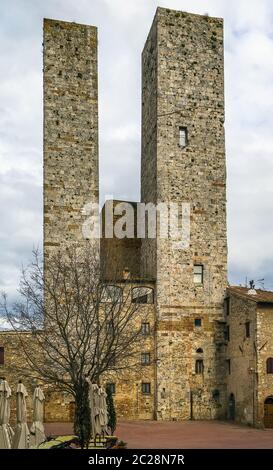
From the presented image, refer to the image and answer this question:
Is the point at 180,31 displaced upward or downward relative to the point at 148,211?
upward

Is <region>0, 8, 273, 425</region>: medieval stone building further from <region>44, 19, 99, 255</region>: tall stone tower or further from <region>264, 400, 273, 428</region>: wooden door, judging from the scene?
<region>264, 400, 273, 428</region>: wooden door

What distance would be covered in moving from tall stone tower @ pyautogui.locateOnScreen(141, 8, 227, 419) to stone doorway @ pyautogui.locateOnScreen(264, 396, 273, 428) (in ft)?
15.6

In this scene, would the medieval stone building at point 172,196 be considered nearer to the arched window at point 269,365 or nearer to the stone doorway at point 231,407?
the stone doorway at point 231,407

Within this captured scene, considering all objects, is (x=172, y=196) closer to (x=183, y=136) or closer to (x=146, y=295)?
(x=183, y=136)

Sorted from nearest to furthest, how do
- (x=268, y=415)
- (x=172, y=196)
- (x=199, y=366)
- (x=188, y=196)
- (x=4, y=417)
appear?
(x=4, y=417), (x=268, y=415), (x=199, y=366), (x=172, y=196), (x=188, y=196)

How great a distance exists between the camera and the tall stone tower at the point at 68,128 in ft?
129

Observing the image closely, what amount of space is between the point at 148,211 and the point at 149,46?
11.2 m

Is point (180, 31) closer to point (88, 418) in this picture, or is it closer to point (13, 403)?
point (13, 403)

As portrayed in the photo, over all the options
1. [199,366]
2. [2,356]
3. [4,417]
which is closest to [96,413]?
[4,417]

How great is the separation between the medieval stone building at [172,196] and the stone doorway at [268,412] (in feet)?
7.80

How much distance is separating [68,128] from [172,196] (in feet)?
25.4

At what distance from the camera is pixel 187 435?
2948 centimetres
